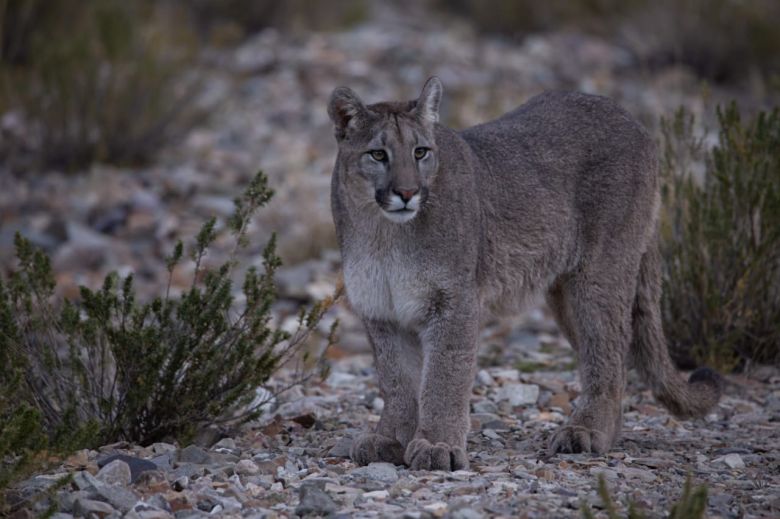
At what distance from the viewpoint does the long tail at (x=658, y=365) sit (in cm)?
607

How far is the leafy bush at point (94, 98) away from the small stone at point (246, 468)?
7769 mm

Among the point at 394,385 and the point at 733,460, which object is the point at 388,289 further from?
the point at 733,460

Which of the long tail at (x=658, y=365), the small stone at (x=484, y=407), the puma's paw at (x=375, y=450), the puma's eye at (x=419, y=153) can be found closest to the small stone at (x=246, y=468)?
the puma's paw at (x=375, y=450)

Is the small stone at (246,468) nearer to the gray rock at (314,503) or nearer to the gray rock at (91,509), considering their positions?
the gray rock at (314,503)

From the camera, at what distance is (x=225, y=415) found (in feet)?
19.2

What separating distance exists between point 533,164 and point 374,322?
130cm

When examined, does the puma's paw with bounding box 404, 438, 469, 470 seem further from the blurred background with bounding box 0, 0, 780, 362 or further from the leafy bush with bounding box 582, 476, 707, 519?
the blurred background with bounding box 0, 0, 780, 362

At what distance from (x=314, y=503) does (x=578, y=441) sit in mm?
Answer: 1706

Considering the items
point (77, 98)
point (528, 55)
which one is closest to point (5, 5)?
point (77, 98)

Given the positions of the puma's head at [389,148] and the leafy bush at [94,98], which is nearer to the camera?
the puma's head at [389,148]

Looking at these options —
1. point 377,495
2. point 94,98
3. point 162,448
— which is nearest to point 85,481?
point 162,448

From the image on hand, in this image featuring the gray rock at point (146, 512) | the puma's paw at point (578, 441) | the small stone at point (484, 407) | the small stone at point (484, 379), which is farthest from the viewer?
the small stone at point (484, 379)

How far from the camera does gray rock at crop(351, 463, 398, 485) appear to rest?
4883mm

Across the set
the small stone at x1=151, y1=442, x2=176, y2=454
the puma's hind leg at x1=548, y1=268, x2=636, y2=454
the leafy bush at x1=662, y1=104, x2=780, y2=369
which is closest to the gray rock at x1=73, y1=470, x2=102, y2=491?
the small stone at x1=151, y1=442, x2=176, y2=454
